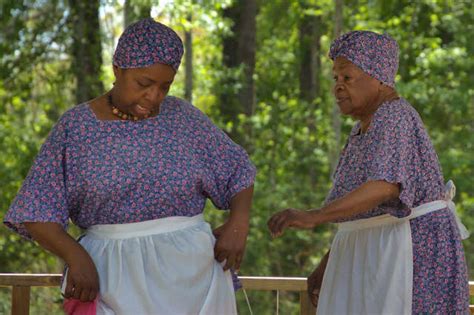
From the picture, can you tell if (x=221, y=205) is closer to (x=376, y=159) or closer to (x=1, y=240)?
(x=376, y=159)

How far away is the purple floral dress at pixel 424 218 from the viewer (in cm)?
280

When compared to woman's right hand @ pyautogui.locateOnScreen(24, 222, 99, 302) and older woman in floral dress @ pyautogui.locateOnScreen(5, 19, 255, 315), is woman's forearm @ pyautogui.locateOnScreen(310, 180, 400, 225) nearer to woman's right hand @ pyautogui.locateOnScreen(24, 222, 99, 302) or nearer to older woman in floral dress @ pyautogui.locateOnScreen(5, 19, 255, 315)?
older woman in floral dress @ pyautogui.locateOnScreen(5, 19, 255, 315)

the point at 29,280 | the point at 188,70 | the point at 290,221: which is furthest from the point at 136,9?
the point at 290,221

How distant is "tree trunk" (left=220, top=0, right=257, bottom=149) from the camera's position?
1059cm

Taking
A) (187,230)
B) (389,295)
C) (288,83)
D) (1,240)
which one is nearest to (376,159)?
(389,295)

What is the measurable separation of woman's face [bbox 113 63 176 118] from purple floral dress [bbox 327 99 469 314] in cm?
66

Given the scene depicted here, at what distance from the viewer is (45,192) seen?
8.37 feet

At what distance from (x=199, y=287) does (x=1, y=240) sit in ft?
19.7

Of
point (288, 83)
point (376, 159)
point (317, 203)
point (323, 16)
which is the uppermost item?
point (376, 159)

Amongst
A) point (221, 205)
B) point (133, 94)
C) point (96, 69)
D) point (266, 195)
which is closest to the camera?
point (133, 94)

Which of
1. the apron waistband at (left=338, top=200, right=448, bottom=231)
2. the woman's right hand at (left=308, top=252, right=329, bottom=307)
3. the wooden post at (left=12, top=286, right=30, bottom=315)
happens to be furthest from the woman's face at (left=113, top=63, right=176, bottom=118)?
the wooden post at (left=12, top=286, right=30, bottom=315)

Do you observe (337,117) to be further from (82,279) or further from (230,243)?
(82,279)

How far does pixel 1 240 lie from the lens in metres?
8.32

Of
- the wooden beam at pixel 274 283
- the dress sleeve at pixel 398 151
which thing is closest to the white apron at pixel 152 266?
the dress sleeve at pixel 398 151
